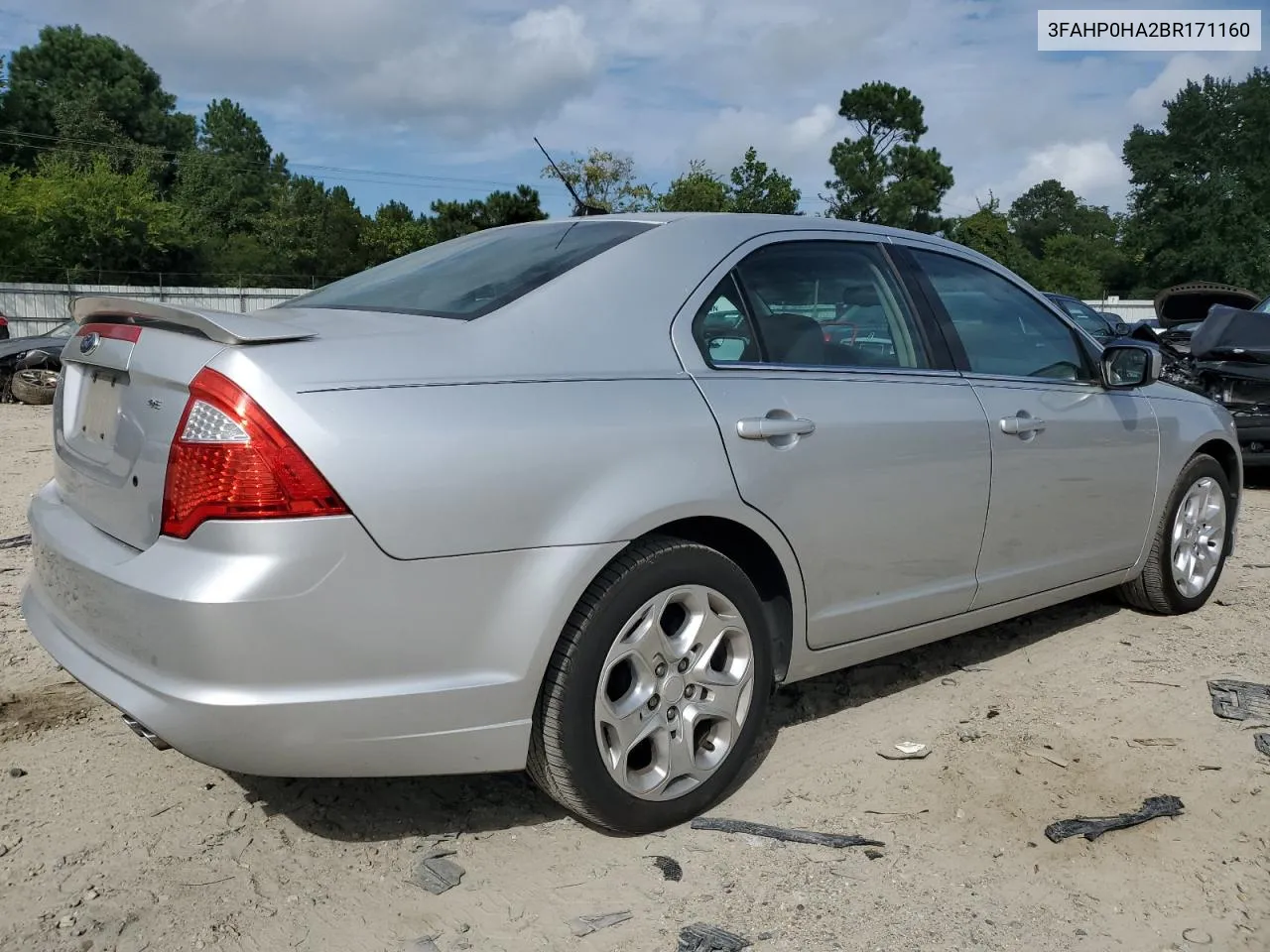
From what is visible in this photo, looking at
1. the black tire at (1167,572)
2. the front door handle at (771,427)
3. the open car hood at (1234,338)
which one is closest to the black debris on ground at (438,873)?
the front door handle at (771,427)

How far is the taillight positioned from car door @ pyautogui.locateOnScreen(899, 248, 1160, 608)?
7.47 ft

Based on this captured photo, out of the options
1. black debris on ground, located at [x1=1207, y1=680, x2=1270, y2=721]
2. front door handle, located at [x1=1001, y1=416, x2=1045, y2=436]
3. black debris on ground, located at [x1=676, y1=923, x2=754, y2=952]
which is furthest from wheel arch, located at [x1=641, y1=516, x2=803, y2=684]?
black debris on ground, located at [x1=1207, y1=680, x2=1270, y2=721]

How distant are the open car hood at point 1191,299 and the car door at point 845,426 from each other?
30.3 feet

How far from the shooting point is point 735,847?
2820mm

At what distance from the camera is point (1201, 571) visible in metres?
4.95

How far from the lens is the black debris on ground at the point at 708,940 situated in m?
2.37

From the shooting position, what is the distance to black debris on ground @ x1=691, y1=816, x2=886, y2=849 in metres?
2.85

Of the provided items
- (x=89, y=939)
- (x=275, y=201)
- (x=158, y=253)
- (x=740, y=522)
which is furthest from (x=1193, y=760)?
(x=275, y=201)

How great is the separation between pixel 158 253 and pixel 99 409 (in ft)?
161

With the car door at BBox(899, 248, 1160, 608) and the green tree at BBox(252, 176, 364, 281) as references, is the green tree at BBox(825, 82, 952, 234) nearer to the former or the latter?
the green tree at BBox(252, 176, 364, 281)

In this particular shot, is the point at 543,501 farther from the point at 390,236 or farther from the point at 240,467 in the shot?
the point at 390,236


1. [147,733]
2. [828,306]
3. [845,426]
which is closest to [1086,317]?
[828,306]

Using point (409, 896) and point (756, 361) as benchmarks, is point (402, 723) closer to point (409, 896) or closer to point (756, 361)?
point (409, 896)

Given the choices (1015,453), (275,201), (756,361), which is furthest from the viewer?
(275,201)
